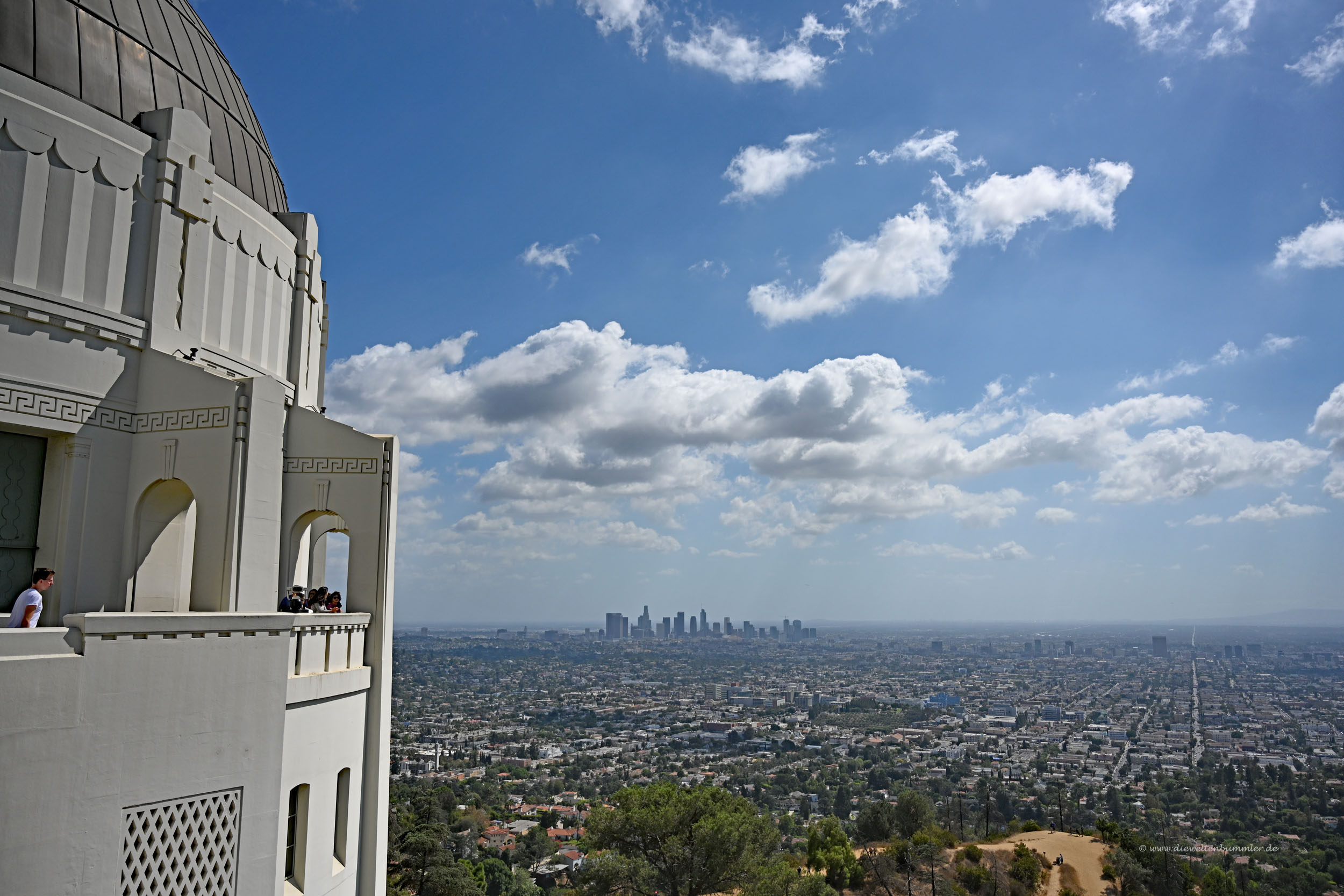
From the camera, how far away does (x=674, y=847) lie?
1032 inches

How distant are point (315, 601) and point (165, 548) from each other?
201 cm

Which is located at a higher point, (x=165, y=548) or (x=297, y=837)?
(x=165, y=548)

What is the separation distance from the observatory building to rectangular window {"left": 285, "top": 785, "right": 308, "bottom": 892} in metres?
0.03

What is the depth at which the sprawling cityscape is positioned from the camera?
50.1m

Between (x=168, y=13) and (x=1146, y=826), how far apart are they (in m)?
61.8

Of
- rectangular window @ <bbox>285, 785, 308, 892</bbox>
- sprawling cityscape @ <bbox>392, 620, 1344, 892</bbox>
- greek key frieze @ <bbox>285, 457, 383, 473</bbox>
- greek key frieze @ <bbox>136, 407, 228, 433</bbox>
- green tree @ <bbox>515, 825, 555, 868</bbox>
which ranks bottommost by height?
sprawling cityscape @ <bbox>392, 620, 1344, 892</bbox>

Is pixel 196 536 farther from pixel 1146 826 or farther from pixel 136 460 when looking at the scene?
pixel 1146 826

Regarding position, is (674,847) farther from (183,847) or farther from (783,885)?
(183,847)

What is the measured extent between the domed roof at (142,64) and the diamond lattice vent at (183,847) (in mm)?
7566

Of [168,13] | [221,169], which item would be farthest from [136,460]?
[168,13]

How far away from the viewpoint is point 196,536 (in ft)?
29.0

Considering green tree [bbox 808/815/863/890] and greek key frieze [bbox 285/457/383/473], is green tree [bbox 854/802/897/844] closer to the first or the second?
green tree [bbox 808/815/863/890]

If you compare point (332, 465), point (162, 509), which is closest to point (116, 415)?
point (162, 509)

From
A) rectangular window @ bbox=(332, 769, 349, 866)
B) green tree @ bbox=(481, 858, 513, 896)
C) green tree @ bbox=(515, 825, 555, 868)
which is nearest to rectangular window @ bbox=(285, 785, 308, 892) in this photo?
rectangular window @ bbox=(332, 769, 349, 866)
